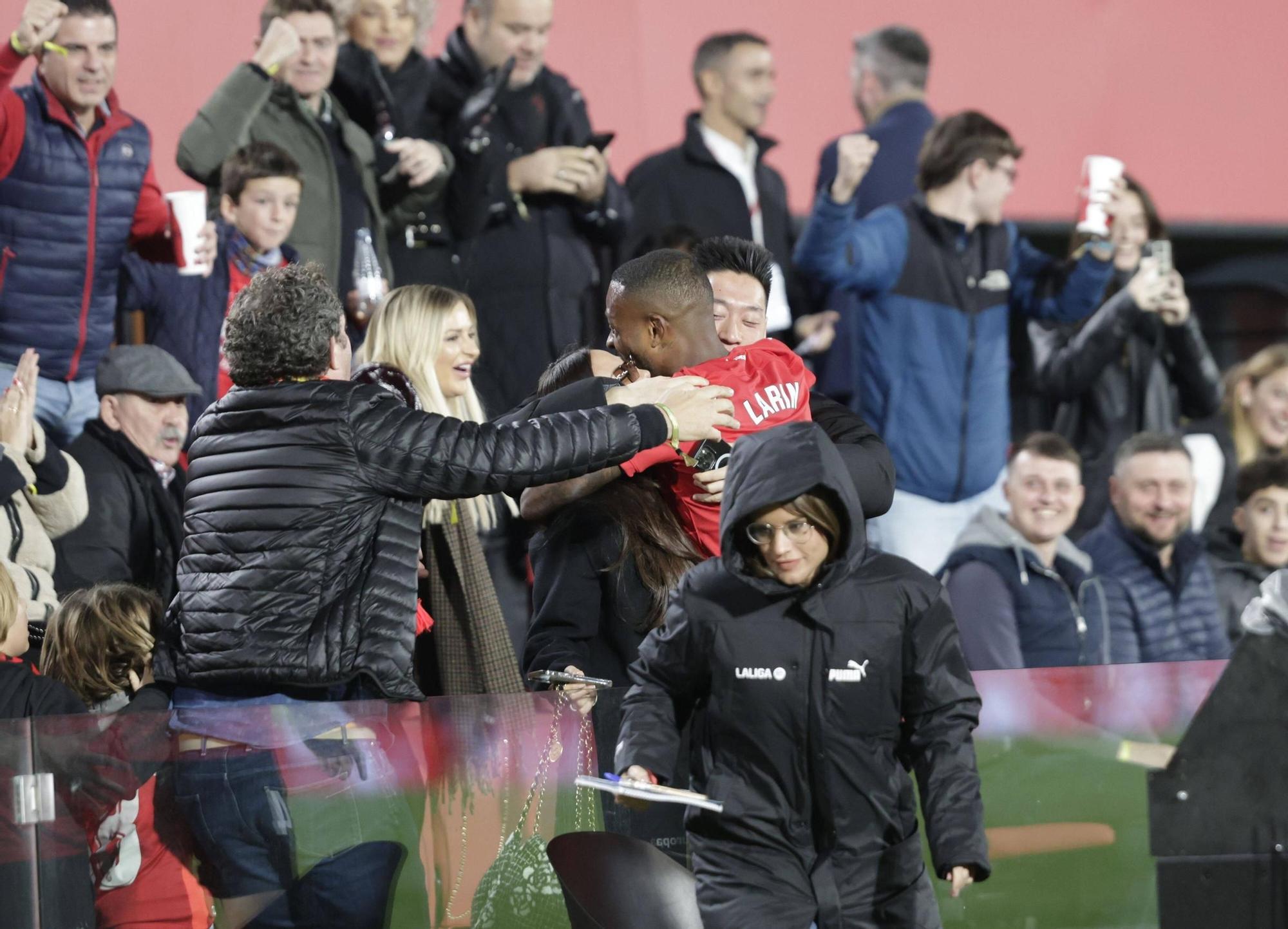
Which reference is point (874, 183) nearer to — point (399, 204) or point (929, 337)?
point (929, 337)

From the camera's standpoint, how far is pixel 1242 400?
7.81 metres

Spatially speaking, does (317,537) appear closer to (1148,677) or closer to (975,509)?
(1148,677)

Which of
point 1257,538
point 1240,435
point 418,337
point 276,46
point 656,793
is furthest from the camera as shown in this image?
point 1240,435

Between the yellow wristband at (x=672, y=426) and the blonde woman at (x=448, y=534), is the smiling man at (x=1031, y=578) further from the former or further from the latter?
the yellow wristband at (x=672, y=426)

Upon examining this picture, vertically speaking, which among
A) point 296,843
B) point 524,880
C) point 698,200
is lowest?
point 524,880

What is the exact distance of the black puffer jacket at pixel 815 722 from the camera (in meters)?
3.18

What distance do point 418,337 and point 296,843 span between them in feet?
6.33

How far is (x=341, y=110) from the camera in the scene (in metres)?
6.49

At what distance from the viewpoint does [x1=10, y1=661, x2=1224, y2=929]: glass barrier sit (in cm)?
376

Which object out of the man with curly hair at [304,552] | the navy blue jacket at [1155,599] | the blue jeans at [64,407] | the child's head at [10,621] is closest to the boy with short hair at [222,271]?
the blue jeans at [64,407]

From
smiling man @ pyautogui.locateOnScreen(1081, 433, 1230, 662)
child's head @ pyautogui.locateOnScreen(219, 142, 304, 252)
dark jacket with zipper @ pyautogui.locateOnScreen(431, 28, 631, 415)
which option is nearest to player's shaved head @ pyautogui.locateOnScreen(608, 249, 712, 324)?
child's head @ pyautogui.locateOnScreen(219, 142, 304, 252)

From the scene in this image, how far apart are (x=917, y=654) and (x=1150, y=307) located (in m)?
4.56

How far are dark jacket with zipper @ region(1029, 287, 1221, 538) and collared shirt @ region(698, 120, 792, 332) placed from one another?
118cm

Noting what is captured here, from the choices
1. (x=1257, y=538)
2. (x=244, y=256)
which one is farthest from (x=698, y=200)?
(x=1257, y=538)
